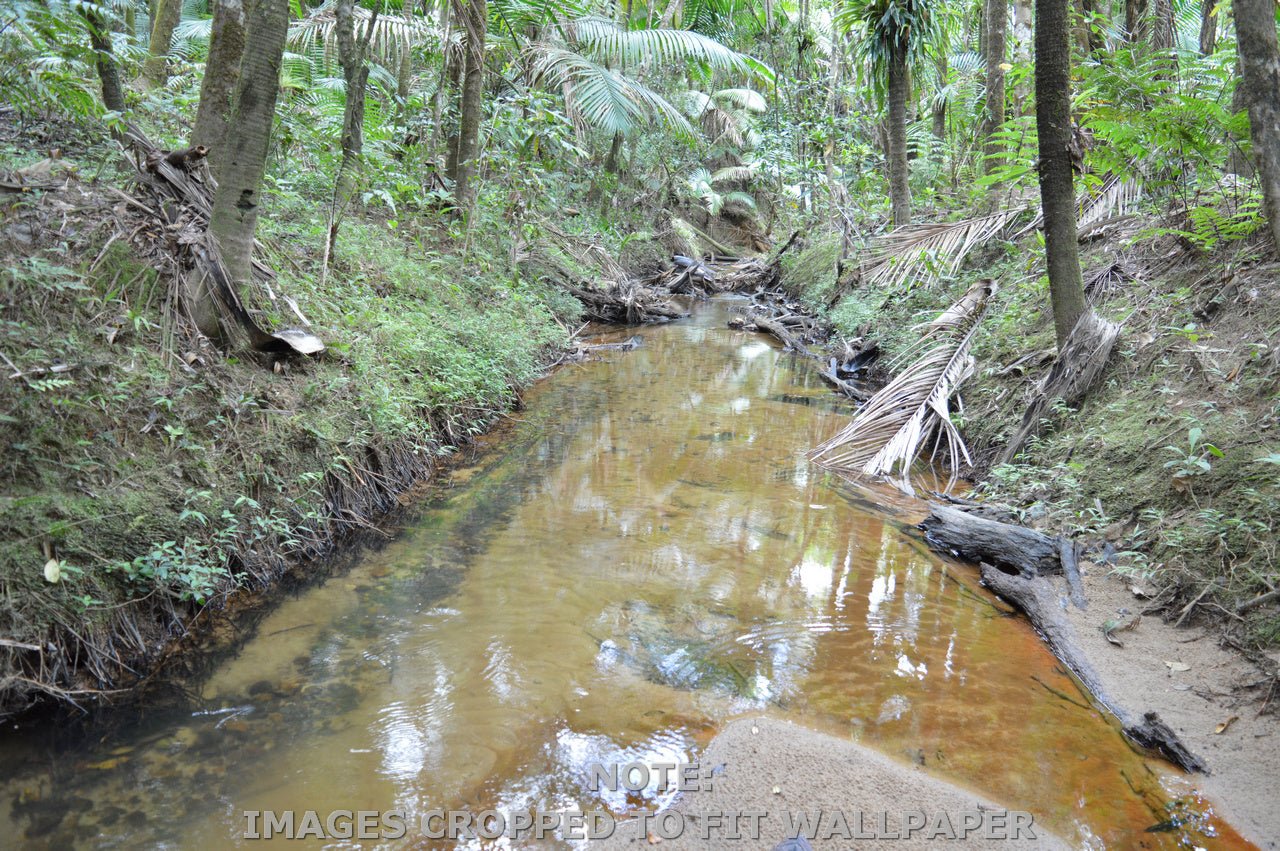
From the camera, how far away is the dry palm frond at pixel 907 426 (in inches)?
250

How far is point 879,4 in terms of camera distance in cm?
1075

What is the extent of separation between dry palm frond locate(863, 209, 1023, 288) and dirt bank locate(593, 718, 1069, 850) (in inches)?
234

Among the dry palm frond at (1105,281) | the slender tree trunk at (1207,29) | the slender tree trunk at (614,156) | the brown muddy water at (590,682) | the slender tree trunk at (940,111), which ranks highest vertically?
the slender tree trunk at (940,111)

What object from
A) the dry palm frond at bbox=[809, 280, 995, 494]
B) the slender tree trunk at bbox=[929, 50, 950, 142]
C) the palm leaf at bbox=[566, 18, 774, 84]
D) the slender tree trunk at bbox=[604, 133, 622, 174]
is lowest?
the dry palm frond at bbox=[809, 280, 995, 494]

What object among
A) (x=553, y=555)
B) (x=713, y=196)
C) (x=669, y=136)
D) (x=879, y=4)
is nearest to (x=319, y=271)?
(x=553, y=555)

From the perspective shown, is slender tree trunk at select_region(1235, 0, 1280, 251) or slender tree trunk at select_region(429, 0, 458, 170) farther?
slender tree trunk at select_region(429, 0, 458, 170)

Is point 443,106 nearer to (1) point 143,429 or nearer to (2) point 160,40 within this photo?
(2) point 160,40

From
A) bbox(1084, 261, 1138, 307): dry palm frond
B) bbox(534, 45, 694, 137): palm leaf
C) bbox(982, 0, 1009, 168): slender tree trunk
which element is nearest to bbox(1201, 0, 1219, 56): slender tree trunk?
bbox(982, 0, 1009, 168): slender tree trunk

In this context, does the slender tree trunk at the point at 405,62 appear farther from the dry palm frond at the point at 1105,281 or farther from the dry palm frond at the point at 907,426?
the dry palm frond at the point at 1105,281

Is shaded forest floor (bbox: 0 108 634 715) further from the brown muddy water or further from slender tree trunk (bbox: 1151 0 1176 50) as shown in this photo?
slender tree trunk (bbox: 1151 0 1176 50)

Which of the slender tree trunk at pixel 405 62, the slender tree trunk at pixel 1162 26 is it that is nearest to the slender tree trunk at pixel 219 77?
the slender tree trunk at pixel 405 62

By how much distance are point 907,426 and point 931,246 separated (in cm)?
255

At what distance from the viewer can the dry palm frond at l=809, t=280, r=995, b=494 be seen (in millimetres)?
6340

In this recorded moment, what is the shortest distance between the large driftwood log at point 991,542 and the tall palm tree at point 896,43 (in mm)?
7573
